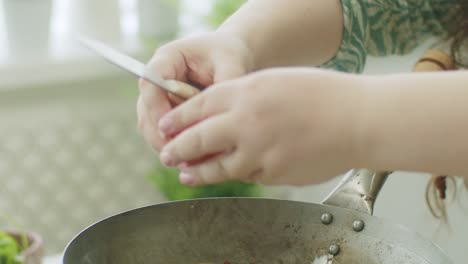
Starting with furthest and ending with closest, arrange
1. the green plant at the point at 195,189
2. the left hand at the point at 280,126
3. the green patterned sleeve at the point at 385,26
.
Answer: the green plant at the point at 195,189, the green patterned sleeve at the point at 385,26, the left hand at the point at 280,126

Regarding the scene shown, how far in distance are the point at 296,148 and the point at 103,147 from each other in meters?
1.36

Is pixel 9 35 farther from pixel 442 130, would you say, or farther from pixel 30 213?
pixel 442 130

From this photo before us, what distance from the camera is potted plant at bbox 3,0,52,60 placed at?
1731 mm

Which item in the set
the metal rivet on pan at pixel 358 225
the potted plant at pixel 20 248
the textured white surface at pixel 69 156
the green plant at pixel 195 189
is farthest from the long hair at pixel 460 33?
the textured white surface at pixel 69 156

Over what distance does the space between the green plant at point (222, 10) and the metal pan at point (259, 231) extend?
105 centimetres

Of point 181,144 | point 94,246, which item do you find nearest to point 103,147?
point 94,246

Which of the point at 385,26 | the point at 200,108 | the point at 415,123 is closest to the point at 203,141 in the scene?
the point at 200,108

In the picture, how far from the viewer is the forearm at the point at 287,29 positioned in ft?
2.39

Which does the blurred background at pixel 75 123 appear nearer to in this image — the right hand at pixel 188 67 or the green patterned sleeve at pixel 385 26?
the green patterned sleeve at pixel 385 26

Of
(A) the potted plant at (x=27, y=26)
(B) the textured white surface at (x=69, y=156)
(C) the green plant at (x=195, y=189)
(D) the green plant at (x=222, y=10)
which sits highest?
(A) the potted plant at (x=27, y=26)

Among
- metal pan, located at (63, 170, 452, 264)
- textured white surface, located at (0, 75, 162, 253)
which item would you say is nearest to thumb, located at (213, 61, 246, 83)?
metal pan, located at (63, 170, 452, 264)

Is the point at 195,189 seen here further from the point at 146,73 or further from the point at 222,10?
the point at 146,73

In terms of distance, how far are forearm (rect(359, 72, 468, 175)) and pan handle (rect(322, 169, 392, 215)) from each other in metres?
0.17

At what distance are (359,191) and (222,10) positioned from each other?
1070mm
